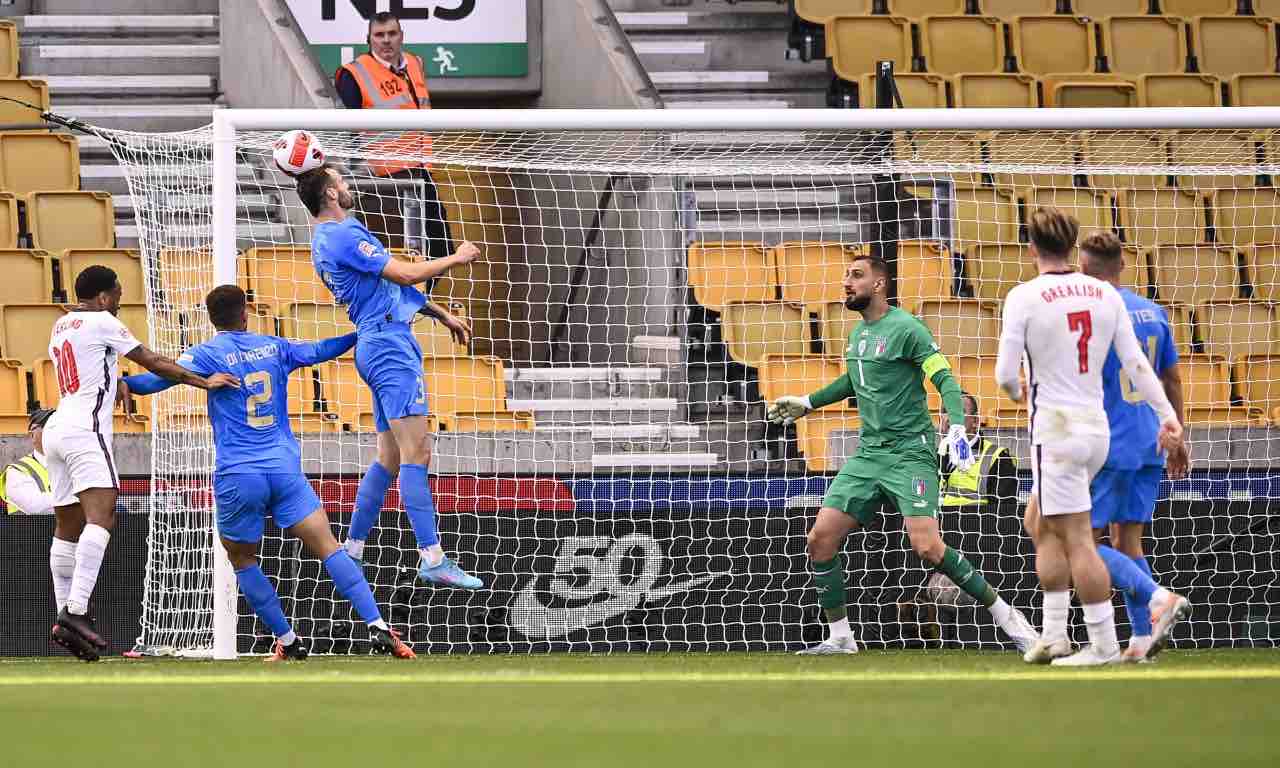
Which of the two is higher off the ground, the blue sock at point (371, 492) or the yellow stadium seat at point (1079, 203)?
the yellow stadium seat at point (1079, 203)

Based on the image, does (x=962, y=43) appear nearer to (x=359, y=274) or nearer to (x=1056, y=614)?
(x=359, y=274)

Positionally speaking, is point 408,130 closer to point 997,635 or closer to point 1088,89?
point 997,635

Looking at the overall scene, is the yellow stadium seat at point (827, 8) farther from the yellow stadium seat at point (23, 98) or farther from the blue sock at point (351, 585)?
the blue sock at point (351, 585)

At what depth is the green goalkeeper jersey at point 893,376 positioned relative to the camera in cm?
875

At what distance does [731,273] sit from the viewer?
12.2 meters

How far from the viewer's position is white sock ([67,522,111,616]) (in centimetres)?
873

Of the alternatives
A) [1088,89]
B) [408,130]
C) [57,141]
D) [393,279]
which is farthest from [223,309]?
[1088,89]

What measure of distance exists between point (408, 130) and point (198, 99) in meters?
6.28

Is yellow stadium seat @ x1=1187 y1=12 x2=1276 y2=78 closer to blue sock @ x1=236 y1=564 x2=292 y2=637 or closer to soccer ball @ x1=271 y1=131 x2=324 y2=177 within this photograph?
soccer ball @ x1=271 y1=131 x2=324 y2=177

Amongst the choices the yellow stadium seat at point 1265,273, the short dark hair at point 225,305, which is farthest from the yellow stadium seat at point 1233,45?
the short dark hair at point 225,305

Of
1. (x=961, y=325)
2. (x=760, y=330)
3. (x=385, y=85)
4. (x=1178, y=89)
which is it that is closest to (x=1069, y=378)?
(x=961, y=325)

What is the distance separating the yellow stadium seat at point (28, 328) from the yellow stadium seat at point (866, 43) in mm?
6476

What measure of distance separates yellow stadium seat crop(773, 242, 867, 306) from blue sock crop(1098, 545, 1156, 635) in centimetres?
491

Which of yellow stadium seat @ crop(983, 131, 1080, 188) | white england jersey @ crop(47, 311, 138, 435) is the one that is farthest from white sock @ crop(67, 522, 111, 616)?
yellow stadium seat @ crop(983, 131, 1080, 188)
